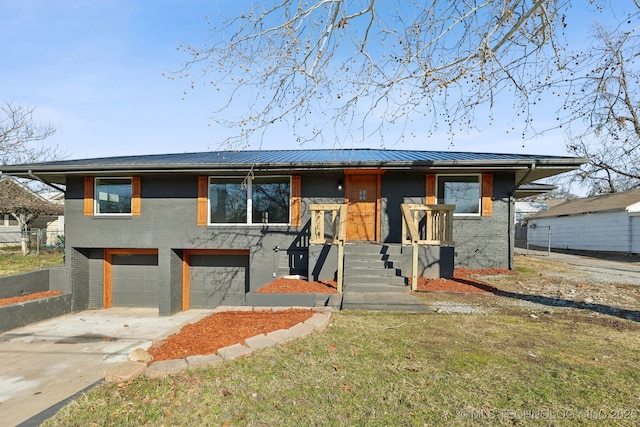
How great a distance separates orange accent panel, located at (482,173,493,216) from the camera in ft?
29.2

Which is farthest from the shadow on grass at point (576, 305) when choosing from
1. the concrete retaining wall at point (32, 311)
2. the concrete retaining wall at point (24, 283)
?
the concrete retaining wall at point (24, 283)

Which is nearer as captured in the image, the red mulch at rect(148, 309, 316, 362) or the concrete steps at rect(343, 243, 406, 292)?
the red mulch at rect(148, 309, 316, 362)

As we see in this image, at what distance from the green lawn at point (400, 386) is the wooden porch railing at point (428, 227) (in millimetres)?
2851

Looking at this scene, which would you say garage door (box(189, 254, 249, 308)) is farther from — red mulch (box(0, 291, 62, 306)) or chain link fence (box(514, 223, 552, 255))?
chain link fence (box(514, 223, 552, 255))

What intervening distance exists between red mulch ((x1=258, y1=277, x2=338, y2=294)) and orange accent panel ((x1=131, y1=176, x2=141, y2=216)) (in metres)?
5.25

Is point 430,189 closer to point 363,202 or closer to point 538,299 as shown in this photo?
point 363,202

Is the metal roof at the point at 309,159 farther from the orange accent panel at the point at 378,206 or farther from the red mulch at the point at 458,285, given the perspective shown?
the red mulch at the point at 458,285

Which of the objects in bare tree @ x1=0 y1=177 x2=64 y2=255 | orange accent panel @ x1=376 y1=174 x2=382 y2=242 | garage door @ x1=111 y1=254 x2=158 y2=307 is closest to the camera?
orange accent panel @ x1=376 y1=174 x2=382 y2=242

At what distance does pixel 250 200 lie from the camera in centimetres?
953

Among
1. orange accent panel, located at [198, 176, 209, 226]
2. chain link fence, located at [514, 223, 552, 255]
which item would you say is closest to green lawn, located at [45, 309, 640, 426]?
orange accent panel, located at [198, 176, 209, 226]

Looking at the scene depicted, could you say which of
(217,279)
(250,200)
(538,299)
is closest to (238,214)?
(250,200)

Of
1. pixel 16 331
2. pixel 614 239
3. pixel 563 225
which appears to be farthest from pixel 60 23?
pixel 563 225

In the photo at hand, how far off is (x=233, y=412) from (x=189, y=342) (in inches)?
59.2

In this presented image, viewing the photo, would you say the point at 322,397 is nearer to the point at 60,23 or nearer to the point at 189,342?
the point at 189,342
